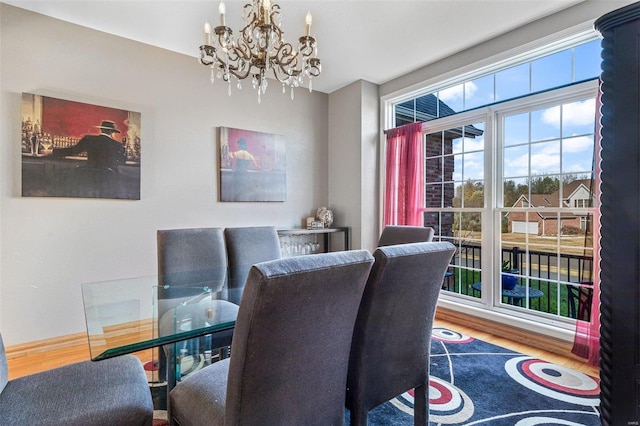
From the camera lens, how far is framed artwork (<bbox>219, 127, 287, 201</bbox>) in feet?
11.8

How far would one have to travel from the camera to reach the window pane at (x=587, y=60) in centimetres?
249

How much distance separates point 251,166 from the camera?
148 inches

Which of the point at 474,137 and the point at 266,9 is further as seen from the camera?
the point at 474,137

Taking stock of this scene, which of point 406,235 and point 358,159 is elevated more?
point 358,159

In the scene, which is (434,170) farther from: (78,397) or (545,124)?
(78,397)

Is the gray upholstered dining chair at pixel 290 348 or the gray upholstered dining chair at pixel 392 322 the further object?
the gray upholstered dining chair at pixel 392 322

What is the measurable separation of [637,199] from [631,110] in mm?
283

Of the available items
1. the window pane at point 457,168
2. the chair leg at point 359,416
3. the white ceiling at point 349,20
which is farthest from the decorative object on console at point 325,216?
the chair leg at point 359,416

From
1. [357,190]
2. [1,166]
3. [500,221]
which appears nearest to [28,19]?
[1,166]

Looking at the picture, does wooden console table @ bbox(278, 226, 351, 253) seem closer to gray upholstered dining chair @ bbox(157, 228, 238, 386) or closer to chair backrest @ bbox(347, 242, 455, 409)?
gray upholstered dining chair @ bbox(157, 228, 238, 386)

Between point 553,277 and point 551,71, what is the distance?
1782 millimetres

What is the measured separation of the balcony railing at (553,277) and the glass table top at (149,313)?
256 centimetres

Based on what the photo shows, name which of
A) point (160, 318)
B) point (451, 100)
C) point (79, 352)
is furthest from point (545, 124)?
point (79, 352)

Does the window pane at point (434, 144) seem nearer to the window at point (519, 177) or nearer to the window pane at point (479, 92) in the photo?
the window at point (519, 177)
